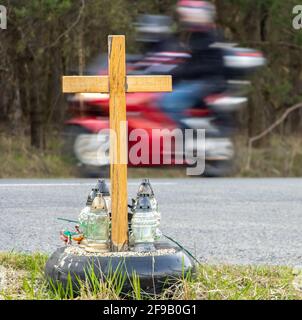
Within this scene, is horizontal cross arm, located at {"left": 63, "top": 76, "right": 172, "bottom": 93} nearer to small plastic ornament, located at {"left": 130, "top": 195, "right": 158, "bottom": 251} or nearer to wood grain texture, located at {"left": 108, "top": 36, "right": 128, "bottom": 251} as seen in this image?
wood grain texture, located at {"left": 108, "top": 36, "right": 128, "bottom": 251}

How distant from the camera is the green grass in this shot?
3.24 meters

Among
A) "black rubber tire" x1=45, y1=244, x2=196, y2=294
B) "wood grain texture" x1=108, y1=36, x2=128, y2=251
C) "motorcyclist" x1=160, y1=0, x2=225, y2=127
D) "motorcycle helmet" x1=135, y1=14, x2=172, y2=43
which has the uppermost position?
"motorcycle helmet" x1=135, y1=14, x2=172, y2=43

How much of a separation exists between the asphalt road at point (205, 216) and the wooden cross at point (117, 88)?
1097 millimetres

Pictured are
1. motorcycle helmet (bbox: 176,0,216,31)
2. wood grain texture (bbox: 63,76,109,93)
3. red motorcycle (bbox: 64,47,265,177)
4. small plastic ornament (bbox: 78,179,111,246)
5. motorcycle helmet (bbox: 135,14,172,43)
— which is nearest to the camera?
wood grain texture (bbox: 63,76,109,93)

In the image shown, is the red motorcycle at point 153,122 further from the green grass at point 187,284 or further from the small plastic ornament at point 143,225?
the small plastic ornament at point 143,225

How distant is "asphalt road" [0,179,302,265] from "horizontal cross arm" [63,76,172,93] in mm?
1282

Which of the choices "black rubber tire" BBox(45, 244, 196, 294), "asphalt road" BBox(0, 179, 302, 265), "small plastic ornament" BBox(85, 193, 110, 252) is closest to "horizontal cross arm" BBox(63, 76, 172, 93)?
"small plastic ornament" BBox(85, 193, 110, 252)

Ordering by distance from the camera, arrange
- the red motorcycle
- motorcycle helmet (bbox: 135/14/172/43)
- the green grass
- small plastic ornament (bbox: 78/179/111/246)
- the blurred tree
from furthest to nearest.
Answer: the blurred tree
motorcycle helmet (bbox: 135/14/172/43)
the red motorcycle
small plastic ornament (bbox: 78/179/111/246)
the green grass

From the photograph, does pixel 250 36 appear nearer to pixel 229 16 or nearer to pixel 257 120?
pixel 229 16

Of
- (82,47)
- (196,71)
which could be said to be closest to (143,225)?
(196,71)

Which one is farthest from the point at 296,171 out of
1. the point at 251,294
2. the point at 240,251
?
the point at 251,294

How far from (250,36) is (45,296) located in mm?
14620

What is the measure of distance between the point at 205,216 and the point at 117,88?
2.62 m

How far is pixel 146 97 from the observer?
908 centimetres
